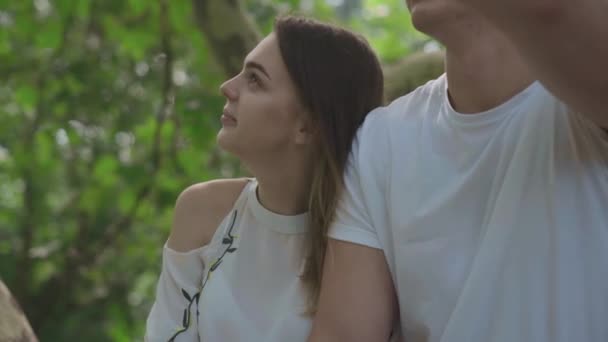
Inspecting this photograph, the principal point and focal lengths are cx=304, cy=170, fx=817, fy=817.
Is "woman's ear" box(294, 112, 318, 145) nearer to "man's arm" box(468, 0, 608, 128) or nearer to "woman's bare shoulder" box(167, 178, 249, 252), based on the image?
"woman's bare shoulder" box(167, 178, 249, 252)

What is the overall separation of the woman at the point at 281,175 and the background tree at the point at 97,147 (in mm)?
1268

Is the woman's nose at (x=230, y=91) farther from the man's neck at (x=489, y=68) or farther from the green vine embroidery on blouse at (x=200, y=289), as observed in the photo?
the man's neck at (x=489, y=68)

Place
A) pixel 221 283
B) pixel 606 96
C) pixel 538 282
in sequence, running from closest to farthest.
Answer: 1. pixel 606 96
2. pixel 538 282
3. pixel 221 283

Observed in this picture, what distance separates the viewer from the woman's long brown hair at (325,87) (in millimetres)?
1188

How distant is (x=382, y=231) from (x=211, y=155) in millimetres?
2225

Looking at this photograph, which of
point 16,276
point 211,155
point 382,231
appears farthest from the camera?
point 211,155

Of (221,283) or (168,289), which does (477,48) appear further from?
(168,289)

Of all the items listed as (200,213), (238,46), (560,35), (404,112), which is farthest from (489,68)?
(238,46)

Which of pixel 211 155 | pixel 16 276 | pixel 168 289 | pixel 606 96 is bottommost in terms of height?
pixel 16 276

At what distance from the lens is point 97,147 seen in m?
3.09

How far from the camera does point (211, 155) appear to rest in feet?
10.5

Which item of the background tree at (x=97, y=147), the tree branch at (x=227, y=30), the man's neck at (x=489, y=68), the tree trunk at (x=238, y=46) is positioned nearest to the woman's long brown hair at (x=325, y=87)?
the man's neck at (x=489, y=68)

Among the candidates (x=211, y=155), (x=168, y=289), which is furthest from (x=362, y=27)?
(x=168, y=289)

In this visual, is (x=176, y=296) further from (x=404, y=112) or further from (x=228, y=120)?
(x=404, y=112)
